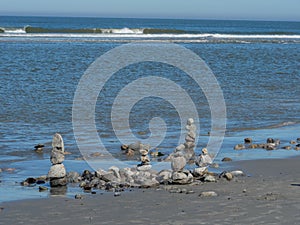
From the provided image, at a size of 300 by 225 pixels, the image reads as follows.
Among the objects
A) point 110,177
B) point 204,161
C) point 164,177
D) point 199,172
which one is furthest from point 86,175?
point 204,161

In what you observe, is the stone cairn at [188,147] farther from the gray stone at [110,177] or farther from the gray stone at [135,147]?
the gray stone at [110,177]

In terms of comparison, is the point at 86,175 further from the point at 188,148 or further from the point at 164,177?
the point at 188,148

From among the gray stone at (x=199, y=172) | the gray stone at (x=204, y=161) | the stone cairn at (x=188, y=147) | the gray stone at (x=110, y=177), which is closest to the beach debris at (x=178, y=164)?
the gray stone at (x=199, y=172)

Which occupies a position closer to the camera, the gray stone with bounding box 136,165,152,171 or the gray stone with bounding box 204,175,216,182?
the gray stone with bounding box 204,175,216,182

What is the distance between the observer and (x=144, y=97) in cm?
2244

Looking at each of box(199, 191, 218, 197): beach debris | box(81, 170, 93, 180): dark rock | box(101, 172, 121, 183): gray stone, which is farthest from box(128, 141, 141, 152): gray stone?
box(199, 191, 218, 197): beach debris

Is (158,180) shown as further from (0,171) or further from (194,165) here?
(0,171)

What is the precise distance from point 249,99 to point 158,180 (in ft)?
41.3

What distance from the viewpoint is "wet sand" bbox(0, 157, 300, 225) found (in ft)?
28.8

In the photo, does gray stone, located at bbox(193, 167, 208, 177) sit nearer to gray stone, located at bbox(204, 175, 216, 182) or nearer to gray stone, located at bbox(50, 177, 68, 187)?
gray stone, located at bbox(204, 175, 216, 182)

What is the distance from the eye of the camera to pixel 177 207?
370 inches

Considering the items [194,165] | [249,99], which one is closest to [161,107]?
[249,99]

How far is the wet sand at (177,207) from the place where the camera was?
8.77 metres

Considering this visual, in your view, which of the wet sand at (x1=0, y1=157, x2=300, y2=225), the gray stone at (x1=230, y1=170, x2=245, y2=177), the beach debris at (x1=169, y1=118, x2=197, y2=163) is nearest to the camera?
the wet sand at (x1=0, y1=157, x2=300, y2=225)
